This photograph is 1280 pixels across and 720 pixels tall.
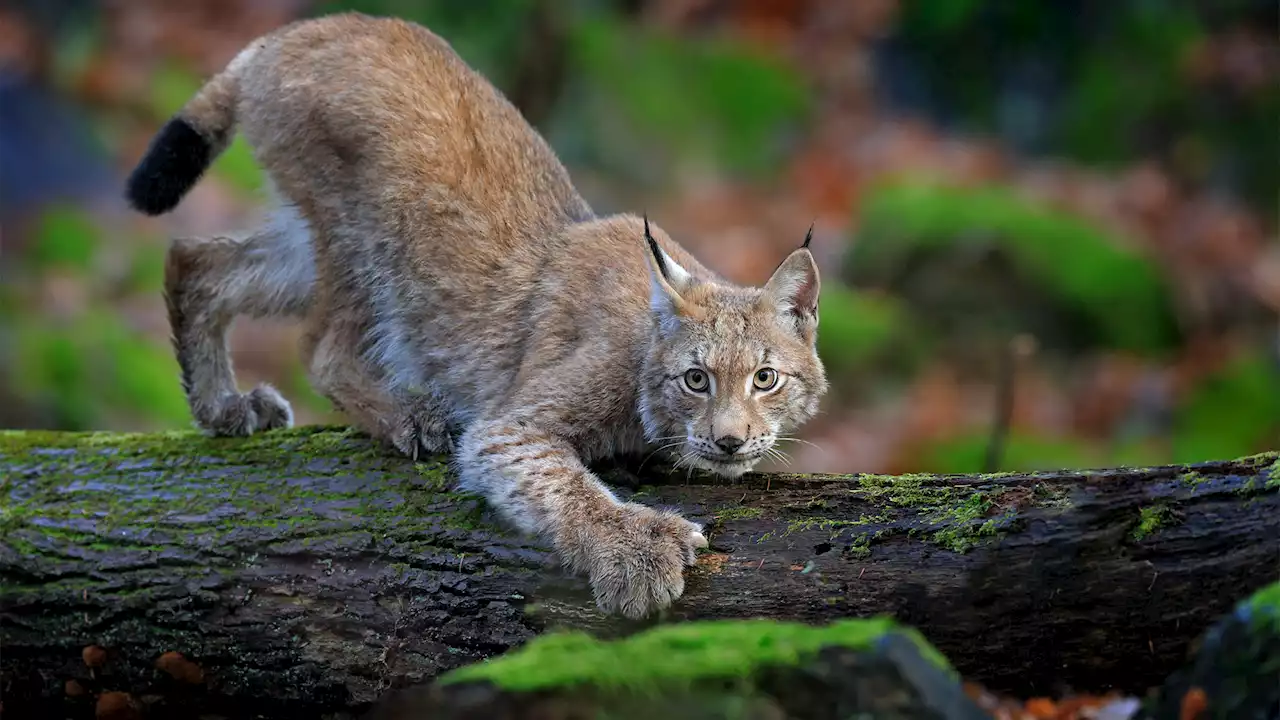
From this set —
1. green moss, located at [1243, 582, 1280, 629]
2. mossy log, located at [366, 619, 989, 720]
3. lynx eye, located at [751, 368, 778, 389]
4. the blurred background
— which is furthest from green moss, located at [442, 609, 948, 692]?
the blurred background

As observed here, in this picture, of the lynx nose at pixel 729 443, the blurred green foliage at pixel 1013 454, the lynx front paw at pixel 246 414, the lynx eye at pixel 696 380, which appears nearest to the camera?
the lynx nose at pixel 729 443

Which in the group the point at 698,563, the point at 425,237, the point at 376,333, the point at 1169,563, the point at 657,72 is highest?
the point at 657,72

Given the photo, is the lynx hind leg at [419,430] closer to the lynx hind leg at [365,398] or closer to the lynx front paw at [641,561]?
the lynx hind leg at [365,398]

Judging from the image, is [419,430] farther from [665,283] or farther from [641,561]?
[641,561]

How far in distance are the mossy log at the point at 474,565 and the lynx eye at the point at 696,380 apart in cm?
34

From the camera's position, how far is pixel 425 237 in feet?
17.8

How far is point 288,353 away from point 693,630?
7.82 metres

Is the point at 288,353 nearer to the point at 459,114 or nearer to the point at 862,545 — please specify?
the point at 459,114

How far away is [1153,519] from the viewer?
12.6ft

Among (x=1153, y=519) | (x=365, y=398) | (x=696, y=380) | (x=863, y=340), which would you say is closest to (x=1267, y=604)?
(x=1153, y=519)


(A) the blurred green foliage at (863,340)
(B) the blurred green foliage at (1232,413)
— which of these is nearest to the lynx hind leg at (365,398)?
(A) the blurred green foliage at (863,340)

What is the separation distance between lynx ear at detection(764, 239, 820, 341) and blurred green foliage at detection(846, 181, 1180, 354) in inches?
230

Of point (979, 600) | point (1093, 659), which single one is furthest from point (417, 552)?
point (1093, 659)

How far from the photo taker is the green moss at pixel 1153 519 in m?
3.82
